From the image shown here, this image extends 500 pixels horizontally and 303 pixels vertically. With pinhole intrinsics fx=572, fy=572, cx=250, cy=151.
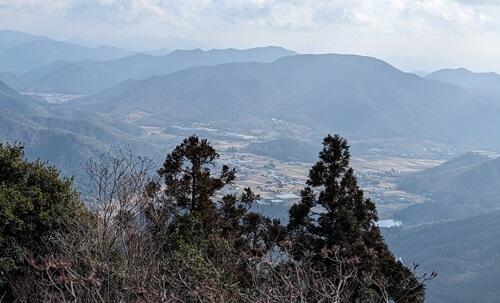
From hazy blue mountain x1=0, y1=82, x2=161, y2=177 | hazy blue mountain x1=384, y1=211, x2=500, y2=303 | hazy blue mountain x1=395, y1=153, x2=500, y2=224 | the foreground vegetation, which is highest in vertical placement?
the foreground vegetation

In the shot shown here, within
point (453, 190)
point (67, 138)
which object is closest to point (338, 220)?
point (453, 190)

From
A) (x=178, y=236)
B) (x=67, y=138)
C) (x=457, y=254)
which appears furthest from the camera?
(x=67, y=138)

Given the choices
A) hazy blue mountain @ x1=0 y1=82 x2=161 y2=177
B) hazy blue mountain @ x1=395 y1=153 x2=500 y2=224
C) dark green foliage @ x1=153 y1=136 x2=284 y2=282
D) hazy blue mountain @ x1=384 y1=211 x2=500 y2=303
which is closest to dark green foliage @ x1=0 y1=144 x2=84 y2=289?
dark green foliage @ x1=153 y1=136 x2=284 y2=282

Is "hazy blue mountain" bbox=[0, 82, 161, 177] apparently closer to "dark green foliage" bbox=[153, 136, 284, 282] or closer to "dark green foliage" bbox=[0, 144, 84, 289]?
"dark green foliage" bbox=[153, 136, 284, 282]

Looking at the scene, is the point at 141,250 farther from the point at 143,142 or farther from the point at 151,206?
the point at 143,142

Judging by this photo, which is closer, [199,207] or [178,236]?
[178,236]

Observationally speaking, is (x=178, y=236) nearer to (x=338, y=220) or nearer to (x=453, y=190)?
(x=338, y=220)
